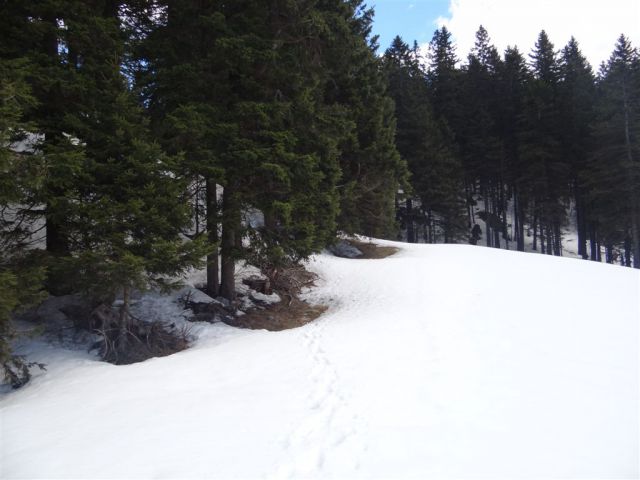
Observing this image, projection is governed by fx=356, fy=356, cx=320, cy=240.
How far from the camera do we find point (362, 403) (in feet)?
14.4

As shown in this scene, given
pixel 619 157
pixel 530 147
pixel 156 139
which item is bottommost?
pixel 156 139

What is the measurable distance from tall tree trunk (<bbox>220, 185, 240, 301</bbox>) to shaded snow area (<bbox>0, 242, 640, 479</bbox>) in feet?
5.77

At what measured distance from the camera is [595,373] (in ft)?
16.1

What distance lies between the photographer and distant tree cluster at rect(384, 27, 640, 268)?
25188 mm

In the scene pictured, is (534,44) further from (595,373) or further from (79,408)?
(79,408)

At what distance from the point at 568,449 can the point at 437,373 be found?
2040 mm

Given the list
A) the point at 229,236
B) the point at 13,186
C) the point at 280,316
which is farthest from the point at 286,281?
the point at 13,186

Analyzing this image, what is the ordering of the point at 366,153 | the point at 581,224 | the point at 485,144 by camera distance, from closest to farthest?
the point at 366,153 → the point at 581,224 → the point at 485,144

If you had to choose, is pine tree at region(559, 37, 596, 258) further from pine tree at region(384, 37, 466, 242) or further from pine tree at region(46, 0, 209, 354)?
pine tree at region(46, 0, 209, 354)

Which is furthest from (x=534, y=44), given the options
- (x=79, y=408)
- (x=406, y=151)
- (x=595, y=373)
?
(x=79, y=408)

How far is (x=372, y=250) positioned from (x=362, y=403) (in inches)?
607

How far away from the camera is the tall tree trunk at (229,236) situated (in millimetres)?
8904

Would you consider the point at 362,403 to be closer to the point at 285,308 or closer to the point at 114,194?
the point at 114,194

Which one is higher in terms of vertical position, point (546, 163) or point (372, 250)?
→ point (546, 163)
